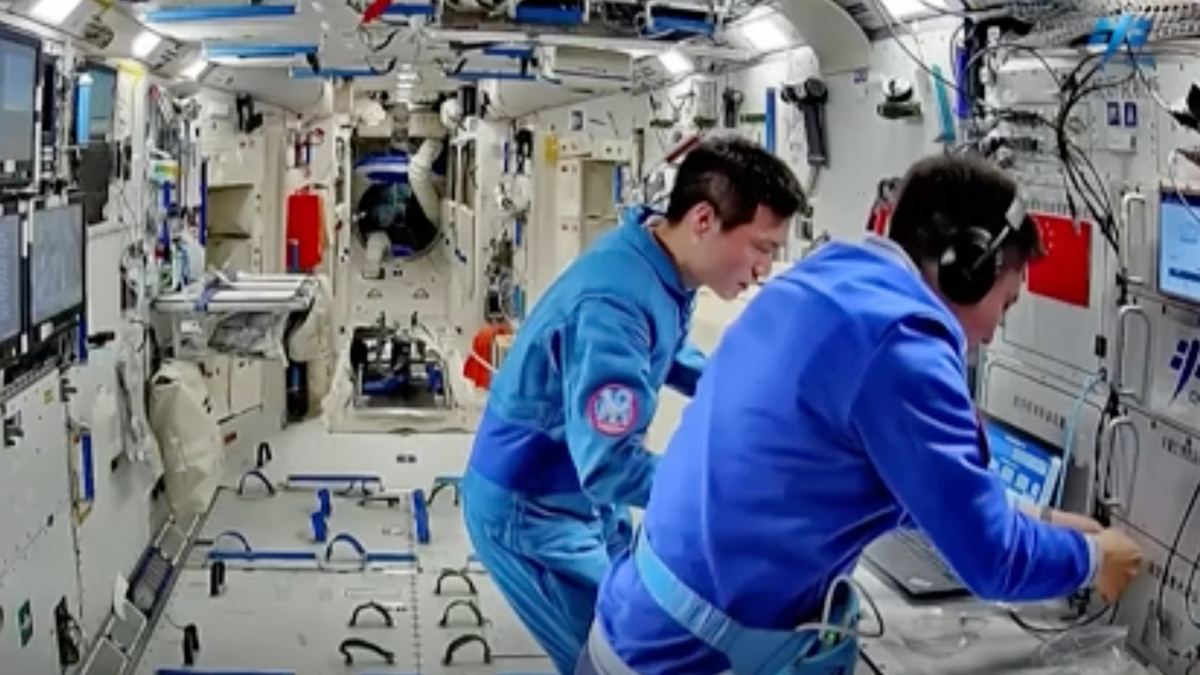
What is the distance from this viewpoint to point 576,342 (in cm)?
279

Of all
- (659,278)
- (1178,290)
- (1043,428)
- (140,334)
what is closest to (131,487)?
(140,334)

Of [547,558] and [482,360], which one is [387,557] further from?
[547,558]

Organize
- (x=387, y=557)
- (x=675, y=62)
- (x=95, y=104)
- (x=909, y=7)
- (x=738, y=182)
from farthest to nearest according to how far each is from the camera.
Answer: (x=675, y=62) < (x=387, y=557) < (x=95, y=104) < (x=909, y=7) < (x=738, y=182)

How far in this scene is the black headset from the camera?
1977 mm

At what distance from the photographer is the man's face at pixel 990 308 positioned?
2.03 m

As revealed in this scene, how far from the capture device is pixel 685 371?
335 centimetres

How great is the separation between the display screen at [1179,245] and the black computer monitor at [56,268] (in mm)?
3249

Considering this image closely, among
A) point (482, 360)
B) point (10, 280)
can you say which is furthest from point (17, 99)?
point (482, 360)

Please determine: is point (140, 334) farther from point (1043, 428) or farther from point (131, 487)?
point (1043, 428)

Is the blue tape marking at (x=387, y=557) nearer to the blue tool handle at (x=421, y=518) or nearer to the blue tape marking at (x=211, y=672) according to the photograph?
the blue tool handle at (x=421, y=518)

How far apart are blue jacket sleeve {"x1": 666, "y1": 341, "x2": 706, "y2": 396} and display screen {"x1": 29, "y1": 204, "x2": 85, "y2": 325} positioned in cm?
213

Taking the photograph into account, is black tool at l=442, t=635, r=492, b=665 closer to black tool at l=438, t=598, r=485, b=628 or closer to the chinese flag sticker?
black tool at l=438, t=598, r=485, b=628

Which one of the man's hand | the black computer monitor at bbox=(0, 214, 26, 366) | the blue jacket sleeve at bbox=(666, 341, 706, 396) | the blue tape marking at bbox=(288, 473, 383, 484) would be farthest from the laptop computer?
the blue tape marking at bbox=(288, 473, 383, 484)

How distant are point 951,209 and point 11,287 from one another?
9.86 feet
